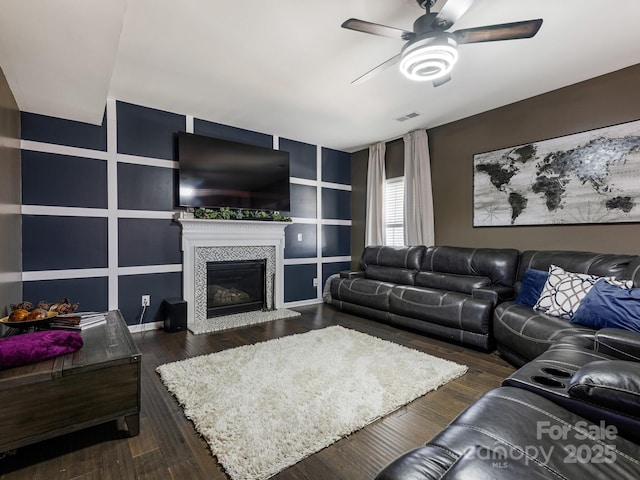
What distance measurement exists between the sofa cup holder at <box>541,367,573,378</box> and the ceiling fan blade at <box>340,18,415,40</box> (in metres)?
2.10

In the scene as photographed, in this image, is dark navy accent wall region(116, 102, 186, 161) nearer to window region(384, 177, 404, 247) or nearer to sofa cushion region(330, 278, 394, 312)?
sofa cushion region(330, 278, 394, 312)

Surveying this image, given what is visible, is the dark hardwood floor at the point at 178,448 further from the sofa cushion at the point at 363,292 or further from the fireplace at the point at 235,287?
the fireplace at the point at 235,287

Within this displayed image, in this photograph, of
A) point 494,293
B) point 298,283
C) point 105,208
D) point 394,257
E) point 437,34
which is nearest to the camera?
point 437,34

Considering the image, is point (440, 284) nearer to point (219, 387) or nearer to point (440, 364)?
point (440, 364)

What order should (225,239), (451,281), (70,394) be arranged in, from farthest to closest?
(225,239) < (451,281) < (70,394)

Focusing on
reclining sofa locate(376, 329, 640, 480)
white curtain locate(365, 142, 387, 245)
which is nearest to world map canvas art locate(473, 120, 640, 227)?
white curtain locate(365, 142, 387, 245)

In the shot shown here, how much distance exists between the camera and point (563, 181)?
334 cm

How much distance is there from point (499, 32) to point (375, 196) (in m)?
3.39

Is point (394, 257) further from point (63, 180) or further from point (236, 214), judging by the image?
point (63, 180)

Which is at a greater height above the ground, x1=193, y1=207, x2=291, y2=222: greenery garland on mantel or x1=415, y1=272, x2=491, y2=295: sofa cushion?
x1=193, y1=207, x2=291, y2=222: greenery garland on mantel

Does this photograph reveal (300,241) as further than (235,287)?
Yes

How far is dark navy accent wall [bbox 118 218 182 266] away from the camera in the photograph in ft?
11.9

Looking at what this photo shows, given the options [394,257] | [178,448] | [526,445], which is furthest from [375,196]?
[526,445]

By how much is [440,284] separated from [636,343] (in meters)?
2.26
